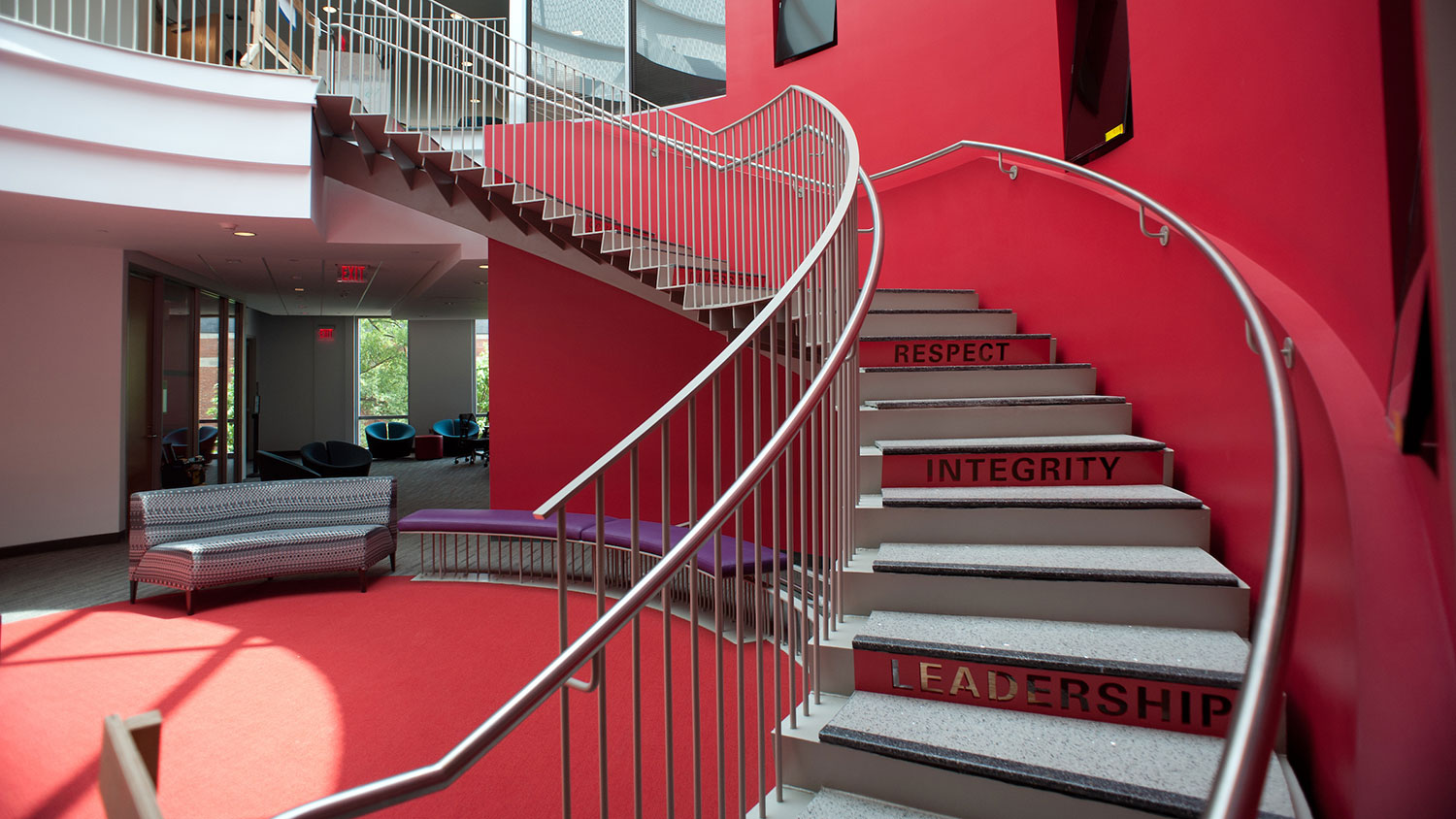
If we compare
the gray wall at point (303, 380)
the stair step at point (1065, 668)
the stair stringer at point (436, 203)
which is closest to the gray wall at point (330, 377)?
the gray wall at point (303, 380)

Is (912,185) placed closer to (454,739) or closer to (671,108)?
(671,108)

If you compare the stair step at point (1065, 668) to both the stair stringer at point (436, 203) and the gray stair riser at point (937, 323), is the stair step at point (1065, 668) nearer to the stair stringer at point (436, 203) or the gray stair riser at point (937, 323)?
the gray stair riser at point (937, 323)

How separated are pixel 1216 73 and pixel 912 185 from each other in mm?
2409

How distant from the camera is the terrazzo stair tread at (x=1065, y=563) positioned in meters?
2.02

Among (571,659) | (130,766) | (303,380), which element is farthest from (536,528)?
(303,380)

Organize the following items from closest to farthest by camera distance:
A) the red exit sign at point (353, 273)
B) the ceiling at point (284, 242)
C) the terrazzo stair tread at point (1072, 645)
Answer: the terrazzo stair tread at point (1072, 645)
the ceiling at point (284, 242)
the red exit sign at point (353, 273)

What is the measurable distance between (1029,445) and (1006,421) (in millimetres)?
315

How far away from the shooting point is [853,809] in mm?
1715

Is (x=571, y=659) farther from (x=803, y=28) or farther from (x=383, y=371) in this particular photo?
(x=383, y=371)

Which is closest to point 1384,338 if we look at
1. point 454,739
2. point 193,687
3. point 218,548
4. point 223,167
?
point 454,739

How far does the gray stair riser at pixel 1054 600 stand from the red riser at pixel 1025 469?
1.71 feet

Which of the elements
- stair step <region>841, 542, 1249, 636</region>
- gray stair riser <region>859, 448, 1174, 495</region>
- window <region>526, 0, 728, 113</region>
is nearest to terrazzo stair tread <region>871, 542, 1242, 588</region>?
stair step <region>841, 542, 1249, 636</region>

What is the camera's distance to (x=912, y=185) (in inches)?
198

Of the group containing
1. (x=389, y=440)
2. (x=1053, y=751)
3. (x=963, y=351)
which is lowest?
(x=1053, y=751)
